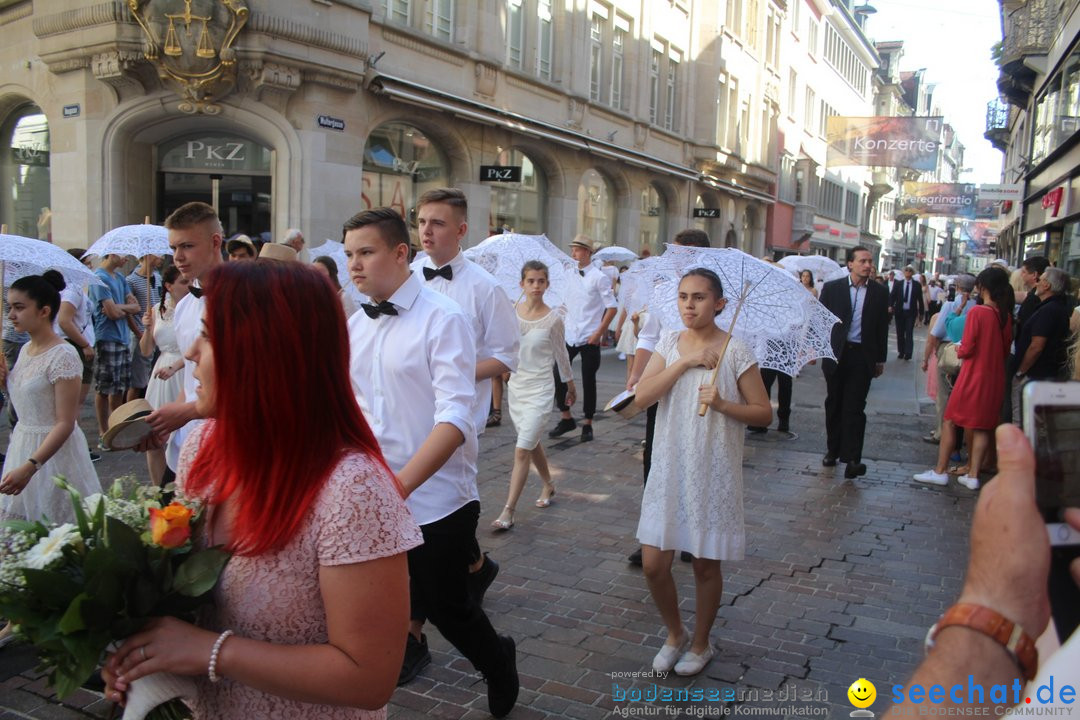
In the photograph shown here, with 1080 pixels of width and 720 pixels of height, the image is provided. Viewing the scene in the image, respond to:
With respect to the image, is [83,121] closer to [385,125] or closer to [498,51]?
[385,125]

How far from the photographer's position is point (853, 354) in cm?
Result: 826

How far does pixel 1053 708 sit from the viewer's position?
974mm

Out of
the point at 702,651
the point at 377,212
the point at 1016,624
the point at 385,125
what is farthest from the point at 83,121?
the point at 1016,624

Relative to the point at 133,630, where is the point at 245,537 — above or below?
above

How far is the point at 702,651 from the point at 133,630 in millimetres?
3066

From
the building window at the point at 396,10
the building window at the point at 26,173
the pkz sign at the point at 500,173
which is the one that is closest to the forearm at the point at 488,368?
the building window at the point at 396,10

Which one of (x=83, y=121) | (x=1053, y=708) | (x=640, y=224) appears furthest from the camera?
(x=640, y=224)

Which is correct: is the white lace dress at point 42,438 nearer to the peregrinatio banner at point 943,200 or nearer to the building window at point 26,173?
the building window at point 26,173

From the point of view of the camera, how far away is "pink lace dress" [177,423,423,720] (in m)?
1.64

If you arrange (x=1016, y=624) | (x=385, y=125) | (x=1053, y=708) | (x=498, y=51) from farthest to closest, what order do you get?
(x=498, y=51), (x=385, y=125), (x=1016, y=624), (x=1053, y=708)

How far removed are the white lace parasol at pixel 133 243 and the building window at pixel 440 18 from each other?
1130cm

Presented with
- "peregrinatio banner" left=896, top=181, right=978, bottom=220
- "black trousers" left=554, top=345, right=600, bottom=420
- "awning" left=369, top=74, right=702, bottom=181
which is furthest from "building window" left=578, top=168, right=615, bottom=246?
"black trousers" left=554, top=345, right=600, bottom=420

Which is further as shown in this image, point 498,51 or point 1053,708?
point 498,51

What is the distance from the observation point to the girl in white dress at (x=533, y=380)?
6.23 m
